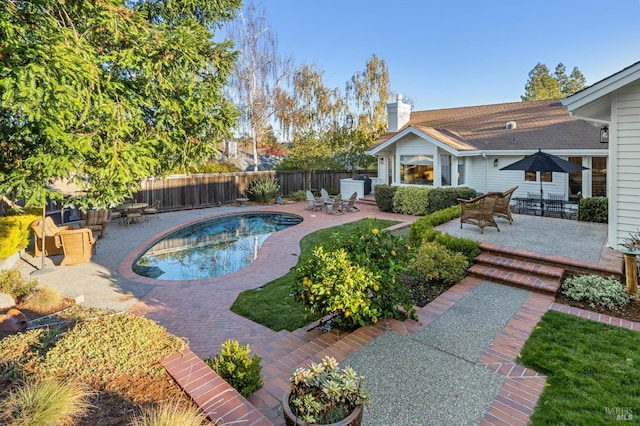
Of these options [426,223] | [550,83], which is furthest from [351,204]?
[550,83]

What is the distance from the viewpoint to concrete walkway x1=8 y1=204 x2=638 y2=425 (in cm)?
363

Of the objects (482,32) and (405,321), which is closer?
(405,321)

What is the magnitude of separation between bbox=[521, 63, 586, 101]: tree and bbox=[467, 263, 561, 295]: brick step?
34.1 m

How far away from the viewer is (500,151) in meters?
17.2

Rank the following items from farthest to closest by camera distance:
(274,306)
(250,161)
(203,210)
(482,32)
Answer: (250,161)
(482,32)
(203,210)
(274,306)

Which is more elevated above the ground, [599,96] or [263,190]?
[599,96]

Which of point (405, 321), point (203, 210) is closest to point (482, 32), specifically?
point (203, 210)

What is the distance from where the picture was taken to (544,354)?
450 centimetres

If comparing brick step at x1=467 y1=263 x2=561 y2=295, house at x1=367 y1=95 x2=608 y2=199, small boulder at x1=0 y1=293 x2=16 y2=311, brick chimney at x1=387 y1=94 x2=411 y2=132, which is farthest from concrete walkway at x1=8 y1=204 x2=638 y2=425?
brick chimney at x1=387 y1=94 x2=411 y2=132

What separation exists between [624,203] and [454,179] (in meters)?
9.97

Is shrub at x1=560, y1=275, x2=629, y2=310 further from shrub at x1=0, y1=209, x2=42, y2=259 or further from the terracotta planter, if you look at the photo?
shrub at x1=0, y1=209, x2=42, y2=259

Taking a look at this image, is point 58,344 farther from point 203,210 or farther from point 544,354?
point 203,210

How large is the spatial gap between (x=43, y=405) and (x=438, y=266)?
6551 mm

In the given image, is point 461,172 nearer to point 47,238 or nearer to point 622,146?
point 622,146
